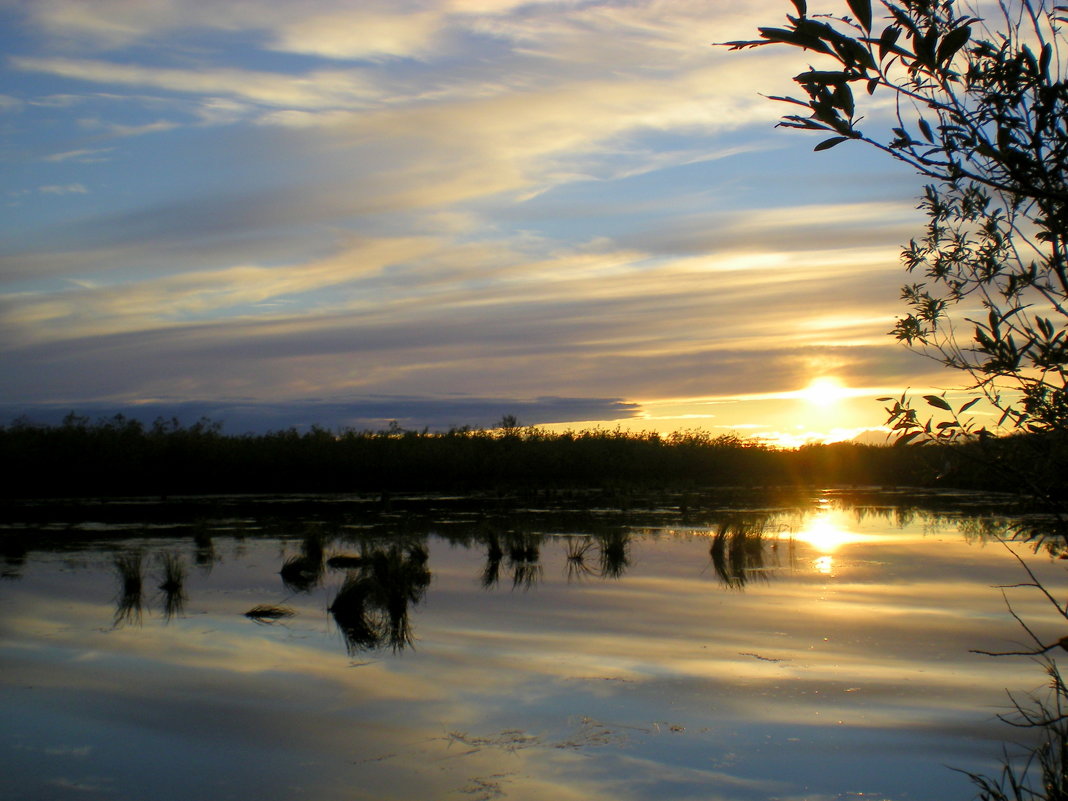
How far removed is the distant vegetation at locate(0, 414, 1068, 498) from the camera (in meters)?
28.3

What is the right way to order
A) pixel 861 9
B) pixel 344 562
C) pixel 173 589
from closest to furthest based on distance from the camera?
pixel 861 9 < pixel 173 589 < pixel 344 562

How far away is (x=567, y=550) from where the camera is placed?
14094 mm

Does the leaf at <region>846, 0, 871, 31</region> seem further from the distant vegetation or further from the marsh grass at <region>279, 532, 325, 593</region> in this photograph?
the distant vegetation

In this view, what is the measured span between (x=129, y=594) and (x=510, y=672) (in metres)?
5.26

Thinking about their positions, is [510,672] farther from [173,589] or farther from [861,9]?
[861,9]

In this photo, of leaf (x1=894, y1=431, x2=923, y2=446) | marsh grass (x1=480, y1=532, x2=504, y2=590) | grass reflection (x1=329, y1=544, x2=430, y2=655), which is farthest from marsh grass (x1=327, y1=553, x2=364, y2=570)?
leaf (x1=894, y1=431, x2=923, y2=446)

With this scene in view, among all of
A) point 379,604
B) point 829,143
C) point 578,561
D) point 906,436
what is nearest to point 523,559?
point 578,561

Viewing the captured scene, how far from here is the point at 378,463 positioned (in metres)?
31.3

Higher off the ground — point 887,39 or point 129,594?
point 887,39

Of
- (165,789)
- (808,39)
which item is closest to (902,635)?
(165,789)

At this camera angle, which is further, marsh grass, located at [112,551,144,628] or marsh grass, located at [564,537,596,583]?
marsh grass, located at [564,537,596,583]

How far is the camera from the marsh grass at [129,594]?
30.1 ft

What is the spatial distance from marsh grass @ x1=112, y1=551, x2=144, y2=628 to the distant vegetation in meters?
18.3

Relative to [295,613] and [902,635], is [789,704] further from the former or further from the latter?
[295,613]
